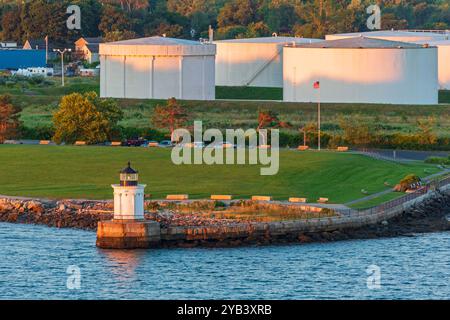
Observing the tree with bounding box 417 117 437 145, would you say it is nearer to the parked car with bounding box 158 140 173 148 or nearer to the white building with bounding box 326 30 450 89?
the parked car with bounding box 158 140 173 148

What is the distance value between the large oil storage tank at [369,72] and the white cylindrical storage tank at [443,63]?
53.2ft

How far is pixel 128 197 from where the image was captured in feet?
258

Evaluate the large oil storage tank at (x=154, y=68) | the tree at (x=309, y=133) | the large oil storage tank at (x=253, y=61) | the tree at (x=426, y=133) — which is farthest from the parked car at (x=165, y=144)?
the large oil storage tank at (x=253, y=61)

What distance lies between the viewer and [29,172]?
101375 mm

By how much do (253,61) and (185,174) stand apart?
71.0m

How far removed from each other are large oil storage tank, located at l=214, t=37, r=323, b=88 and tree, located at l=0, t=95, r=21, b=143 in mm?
45181

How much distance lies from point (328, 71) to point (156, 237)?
220 feet

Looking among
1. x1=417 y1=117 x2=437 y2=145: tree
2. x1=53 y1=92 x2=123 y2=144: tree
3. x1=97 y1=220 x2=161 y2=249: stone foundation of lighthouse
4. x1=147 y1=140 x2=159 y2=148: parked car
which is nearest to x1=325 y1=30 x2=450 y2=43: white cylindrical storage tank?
x1=417 y1=117 x2=437 y2=145: tree

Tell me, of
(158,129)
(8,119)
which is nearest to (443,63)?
(158,129)

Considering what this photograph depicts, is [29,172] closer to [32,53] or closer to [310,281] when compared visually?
[310,281]

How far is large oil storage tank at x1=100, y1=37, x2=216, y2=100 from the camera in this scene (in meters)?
147

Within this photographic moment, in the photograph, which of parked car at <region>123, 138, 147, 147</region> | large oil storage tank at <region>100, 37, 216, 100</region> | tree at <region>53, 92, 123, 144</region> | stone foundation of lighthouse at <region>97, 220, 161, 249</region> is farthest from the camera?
large oil storage tank at <region>100, 37, 216, 100</region>

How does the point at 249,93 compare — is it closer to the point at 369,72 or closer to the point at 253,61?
the point at 253,61
